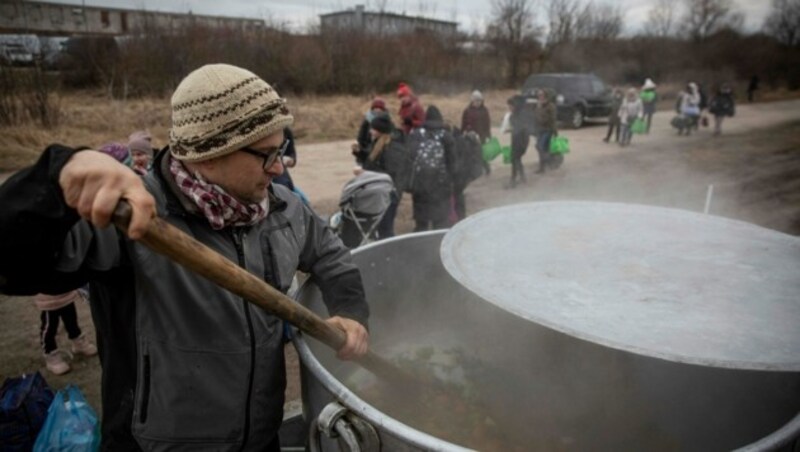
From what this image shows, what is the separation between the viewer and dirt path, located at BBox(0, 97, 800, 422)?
403cm

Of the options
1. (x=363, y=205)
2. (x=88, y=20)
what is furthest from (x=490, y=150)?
(x=88, y=20)

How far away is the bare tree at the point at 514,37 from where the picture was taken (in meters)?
25.7

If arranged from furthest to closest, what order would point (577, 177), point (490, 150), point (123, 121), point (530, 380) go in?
1. point (123, 121)
2. point (577, 177)
3. point (490, 150)
4. point (530, 380)

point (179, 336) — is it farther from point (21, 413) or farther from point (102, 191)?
point (21, 413)

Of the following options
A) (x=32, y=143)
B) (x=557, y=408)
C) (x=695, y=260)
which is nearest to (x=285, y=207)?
(x=557, y=408)

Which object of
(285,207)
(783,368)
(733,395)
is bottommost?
(733,395)

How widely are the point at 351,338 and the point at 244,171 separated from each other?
2.19 feet

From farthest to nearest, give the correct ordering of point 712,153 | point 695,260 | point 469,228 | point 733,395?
point 712,153 → point 469,228 → point 695,260 → point 733,395

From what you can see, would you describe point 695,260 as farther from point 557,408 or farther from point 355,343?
point 355,343

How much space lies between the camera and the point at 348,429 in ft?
4.59

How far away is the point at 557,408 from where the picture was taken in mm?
2504

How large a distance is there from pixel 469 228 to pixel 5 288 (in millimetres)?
2007

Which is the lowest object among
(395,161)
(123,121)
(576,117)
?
(123,121)

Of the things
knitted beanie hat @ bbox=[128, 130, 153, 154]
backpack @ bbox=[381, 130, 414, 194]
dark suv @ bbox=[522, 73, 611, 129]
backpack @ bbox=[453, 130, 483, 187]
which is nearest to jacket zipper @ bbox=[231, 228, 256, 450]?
knitted beanie hat @ bbox=[128, 130, 153, 154]
